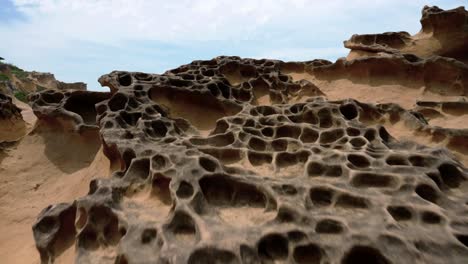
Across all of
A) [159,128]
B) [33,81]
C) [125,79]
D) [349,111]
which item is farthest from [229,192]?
[33,81]

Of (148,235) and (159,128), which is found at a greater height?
(159,128)

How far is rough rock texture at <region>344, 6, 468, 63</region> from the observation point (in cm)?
757

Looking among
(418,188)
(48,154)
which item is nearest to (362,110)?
(418,188)

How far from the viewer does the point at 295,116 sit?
455 cm

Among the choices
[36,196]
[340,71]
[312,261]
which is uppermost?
[340,71]

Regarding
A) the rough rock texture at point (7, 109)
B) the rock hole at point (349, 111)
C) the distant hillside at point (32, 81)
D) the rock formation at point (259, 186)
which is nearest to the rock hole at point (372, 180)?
the rock formation at point (259, 186)

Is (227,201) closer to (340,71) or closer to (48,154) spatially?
(48,154)

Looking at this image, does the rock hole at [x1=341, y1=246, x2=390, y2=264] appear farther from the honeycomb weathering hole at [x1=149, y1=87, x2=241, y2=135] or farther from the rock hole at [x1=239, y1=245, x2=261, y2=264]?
the honeycomb weathering hole at [x1=149, y1=87, x2=241, y2=135]

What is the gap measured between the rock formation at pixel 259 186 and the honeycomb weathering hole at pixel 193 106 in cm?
2

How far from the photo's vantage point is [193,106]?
5719mm

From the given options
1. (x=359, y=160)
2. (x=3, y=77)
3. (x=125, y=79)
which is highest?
(x=125, y=79)

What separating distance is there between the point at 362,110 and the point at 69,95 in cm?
504

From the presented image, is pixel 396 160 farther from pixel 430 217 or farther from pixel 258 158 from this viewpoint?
pixel 258 158

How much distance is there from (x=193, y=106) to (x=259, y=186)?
3.21m
